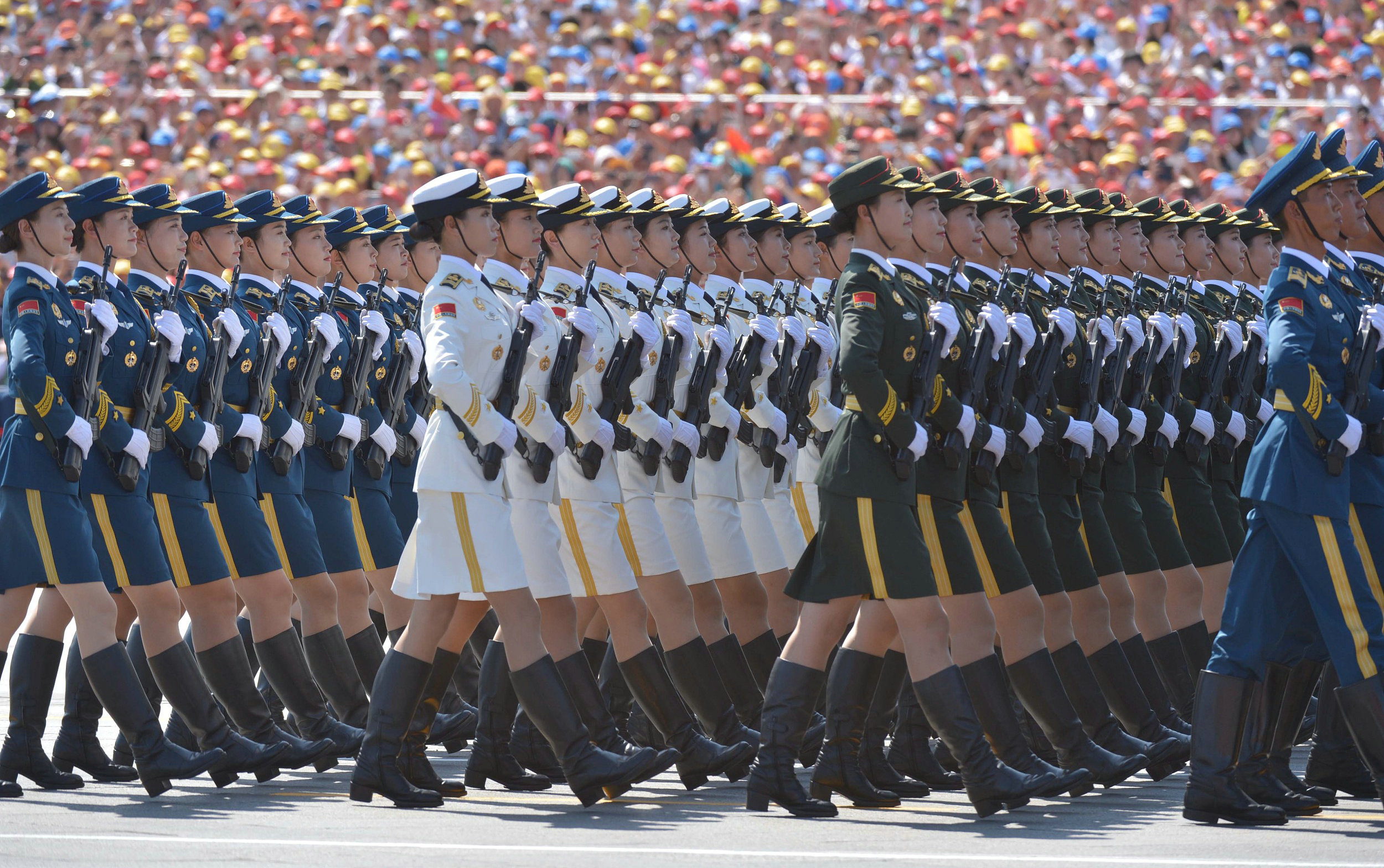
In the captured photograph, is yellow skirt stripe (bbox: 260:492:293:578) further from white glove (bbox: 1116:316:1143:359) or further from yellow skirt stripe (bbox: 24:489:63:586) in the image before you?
white glove (bbox: 1116:316:1143:359)

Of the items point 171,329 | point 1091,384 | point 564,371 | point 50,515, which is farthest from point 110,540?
point 1091,384

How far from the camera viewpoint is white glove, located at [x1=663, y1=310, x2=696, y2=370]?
6848 millimetres

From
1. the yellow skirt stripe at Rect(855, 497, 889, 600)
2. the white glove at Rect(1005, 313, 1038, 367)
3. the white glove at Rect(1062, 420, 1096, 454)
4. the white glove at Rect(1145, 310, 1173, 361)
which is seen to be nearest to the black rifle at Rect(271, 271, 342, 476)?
the yellow skirt stripe at Rect(855, 497, 889, 600)

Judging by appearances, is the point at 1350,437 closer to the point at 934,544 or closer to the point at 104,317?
the point at 934,544

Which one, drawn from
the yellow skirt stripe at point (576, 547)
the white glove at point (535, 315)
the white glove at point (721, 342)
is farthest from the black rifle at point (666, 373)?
the white glove at point (535, 315)

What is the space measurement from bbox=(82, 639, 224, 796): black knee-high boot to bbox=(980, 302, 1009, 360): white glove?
275 cm

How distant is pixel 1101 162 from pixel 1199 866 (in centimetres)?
1238

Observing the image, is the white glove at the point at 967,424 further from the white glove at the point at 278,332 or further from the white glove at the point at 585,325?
the white glove at the point at 278,332

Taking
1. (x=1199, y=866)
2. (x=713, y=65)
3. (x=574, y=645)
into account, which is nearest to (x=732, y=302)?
(x=574, y=645)

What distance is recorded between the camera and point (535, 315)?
5906 mm

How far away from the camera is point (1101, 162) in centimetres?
1631

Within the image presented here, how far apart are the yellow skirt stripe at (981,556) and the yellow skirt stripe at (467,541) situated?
4.74 ft

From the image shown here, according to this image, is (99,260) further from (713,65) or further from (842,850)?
(713,65)

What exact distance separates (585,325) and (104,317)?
4.96ft
